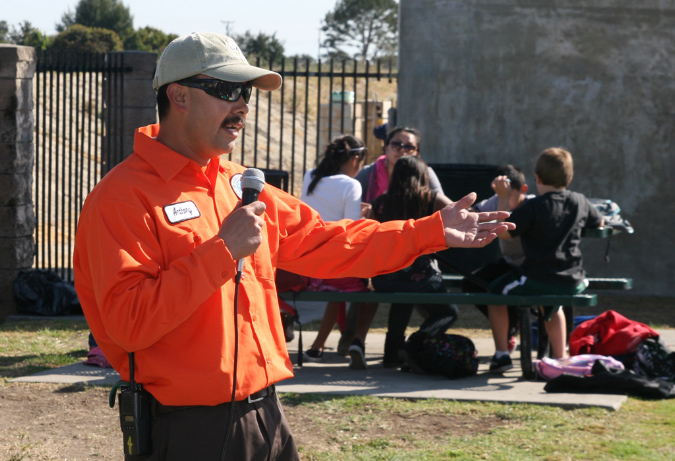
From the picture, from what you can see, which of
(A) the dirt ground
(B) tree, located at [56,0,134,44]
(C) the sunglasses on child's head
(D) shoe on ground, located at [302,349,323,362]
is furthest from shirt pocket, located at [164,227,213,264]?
(B) tree, located at [56,0,134,44]

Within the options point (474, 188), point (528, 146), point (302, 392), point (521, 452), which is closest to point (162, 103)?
point (521, 452)

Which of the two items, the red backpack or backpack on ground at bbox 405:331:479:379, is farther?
the red backpack

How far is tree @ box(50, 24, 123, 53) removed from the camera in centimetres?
4519

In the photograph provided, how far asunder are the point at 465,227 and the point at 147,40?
54.7 m

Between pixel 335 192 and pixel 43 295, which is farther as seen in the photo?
pixel 43 295

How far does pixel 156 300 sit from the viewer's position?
2299mm

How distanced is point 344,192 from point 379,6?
7584cm

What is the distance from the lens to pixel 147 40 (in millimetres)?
55094

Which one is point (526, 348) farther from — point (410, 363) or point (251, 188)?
point (251, 188)

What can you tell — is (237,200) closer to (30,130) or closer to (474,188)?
(30,130)

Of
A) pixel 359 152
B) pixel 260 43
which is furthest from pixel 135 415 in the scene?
pixel 260 43

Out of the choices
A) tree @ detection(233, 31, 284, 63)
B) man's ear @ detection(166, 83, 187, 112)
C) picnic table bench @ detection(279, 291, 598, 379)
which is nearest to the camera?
man's ear @ detection(166, 83, 187, 112)

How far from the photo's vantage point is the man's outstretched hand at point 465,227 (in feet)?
9.49

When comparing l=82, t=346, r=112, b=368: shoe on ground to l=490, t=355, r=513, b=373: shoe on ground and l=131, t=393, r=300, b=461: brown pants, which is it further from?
l=131, t=393, r=300, b=461: brown pants
